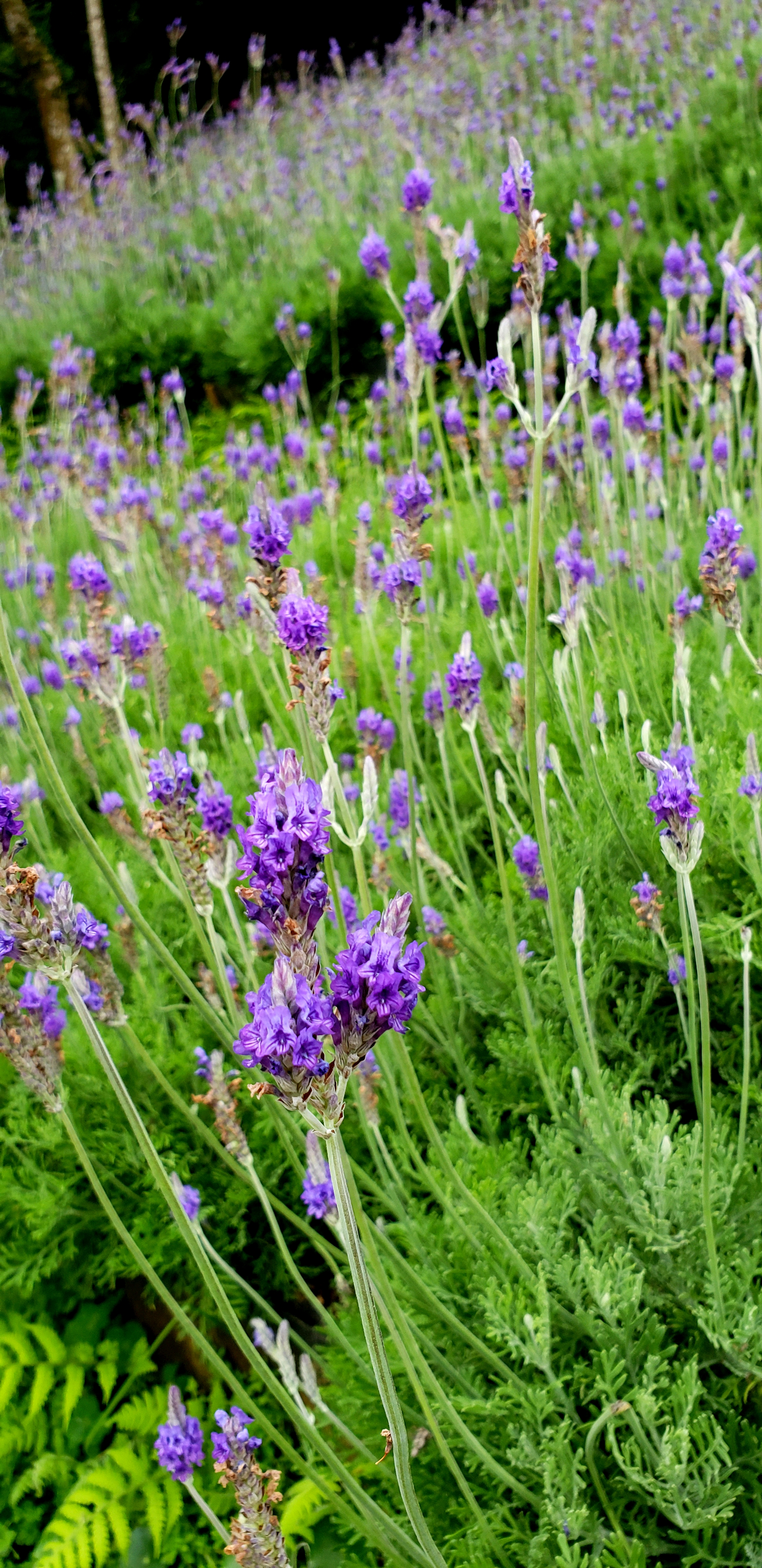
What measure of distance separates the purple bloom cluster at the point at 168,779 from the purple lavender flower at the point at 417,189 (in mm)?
1056

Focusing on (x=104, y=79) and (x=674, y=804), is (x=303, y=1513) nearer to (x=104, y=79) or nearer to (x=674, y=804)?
(x=674, y=804)

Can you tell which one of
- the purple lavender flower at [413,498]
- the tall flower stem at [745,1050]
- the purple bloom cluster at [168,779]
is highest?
the purple lavender flower at [413,498]

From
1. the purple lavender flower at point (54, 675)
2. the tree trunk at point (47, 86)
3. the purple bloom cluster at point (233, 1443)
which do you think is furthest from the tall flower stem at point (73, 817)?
the tree trunk at point (47, 86)

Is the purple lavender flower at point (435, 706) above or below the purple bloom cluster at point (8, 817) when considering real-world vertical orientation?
above

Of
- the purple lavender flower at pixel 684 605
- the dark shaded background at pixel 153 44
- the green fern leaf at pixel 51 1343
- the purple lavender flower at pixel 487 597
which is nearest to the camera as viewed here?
the purple lavender flower at pixel 684 605

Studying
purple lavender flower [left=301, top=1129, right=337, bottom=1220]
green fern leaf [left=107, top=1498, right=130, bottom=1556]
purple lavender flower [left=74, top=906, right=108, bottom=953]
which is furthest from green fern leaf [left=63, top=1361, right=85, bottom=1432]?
purple lavender flower [left=74, top=906, right=108, bottom=953]

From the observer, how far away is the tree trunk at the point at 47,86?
1038 centimetres

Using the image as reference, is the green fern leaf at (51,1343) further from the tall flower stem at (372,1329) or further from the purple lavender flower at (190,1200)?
the tall flower stem at (372,1329)

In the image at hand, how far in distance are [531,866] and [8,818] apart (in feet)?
3.22

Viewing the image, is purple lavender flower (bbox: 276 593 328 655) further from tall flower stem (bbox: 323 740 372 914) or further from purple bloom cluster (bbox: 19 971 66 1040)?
purple bloom cluster (bbox: 19 971 66 1040)

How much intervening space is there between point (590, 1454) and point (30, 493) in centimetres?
458

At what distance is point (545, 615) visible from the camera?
283 cm

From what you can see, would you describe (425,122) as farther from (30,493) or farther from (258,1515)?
(258,1515)

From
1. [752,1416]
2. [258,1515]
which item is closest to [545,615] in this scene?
[752,1416]
